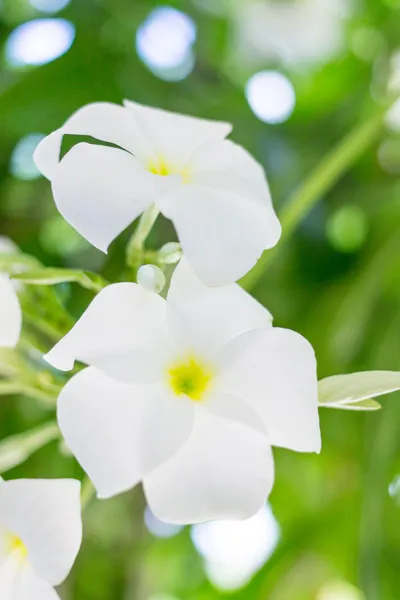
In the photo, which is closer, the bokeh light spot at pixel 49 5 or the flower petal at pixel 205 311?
the flower petal at pixel 205 311

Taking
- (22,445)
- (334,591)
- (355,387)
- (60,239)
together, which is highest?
(355,387)

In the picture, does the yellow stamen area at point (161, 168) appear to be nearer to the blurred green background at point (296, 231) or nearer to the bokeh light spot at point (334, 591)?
the blurred green background at point (296, 231)

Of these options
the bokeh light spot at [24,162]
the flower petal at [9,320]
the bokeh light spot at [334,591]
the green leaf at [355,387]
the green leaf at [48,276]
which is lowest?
the bokeh light spot at [334,591]

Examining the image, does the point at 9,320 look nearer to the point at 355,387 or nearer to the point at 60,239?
the point at 355,387

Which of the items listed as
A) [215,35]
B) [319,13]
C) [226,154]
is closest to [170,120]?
[226,154]

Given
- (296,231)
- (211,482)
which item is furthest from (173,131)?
(296,231)

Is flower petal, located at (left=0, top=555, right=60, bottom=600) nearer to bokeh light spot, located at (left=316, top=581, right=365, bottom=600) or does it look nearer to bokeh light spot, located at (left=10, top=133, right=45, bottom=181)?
bokeh light spot, located at (left=10, top=133, right=45, bottom=181)

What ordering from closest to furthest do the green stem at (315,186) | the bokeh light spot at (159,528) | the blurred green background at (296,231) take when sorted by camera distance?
the green stem at (315,186)
the blurred green background at (296,231)
the bokeh light spot at (159,528)

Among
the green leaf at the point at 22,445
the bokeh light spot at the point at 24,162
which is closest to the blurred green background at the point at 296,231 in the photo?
the bokeh light spot at the point at 24,162
